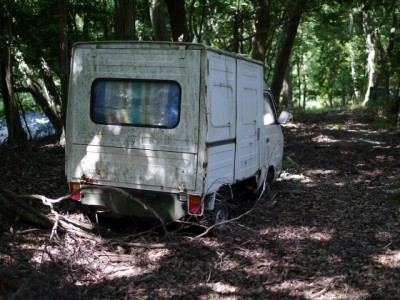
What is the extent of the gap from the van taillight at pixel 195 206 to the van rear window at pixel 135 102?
94cm

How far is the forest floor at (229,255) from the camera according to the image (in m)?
4.94

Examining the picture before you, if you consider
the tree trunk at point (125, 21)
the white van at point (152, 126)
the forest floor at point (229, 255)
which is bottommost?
the forest floor at point (229, 255)

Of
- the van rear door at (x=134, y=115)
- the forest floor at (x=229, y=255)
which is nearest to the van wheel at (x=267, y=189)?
the forest floor at (x=229, y=255)

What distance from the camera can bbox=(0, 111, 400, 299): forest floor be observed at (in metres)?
4.94

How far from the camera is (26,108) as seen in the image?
1900cm

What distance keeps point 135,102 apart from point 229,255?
2.28 m

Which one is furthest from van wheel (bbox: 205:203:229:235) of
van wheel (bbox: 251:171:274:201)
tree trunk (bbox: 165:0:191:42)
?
tree trunk (bbox: 165:0:191:42)

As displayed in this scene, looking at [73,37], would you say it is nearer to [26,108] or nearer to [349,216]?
[26,108]

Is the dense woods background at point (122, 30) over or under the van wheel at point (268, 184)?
over

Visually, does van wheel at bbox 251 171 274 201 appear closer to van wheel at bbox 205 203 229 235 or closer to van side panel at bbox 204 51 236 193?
van wheel at bbox 205 203 229 235

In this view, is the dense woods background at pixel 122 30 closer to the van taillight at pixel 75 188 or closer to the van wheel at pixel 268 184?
the van taillight at pixel 75 188

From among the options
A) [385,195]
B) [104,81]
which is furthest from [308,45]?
[104,81]

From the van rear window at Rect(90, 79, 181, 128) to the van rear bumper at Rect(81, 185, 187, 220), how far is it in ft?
2.95

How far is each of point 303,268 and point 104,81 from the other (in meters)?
3.42
